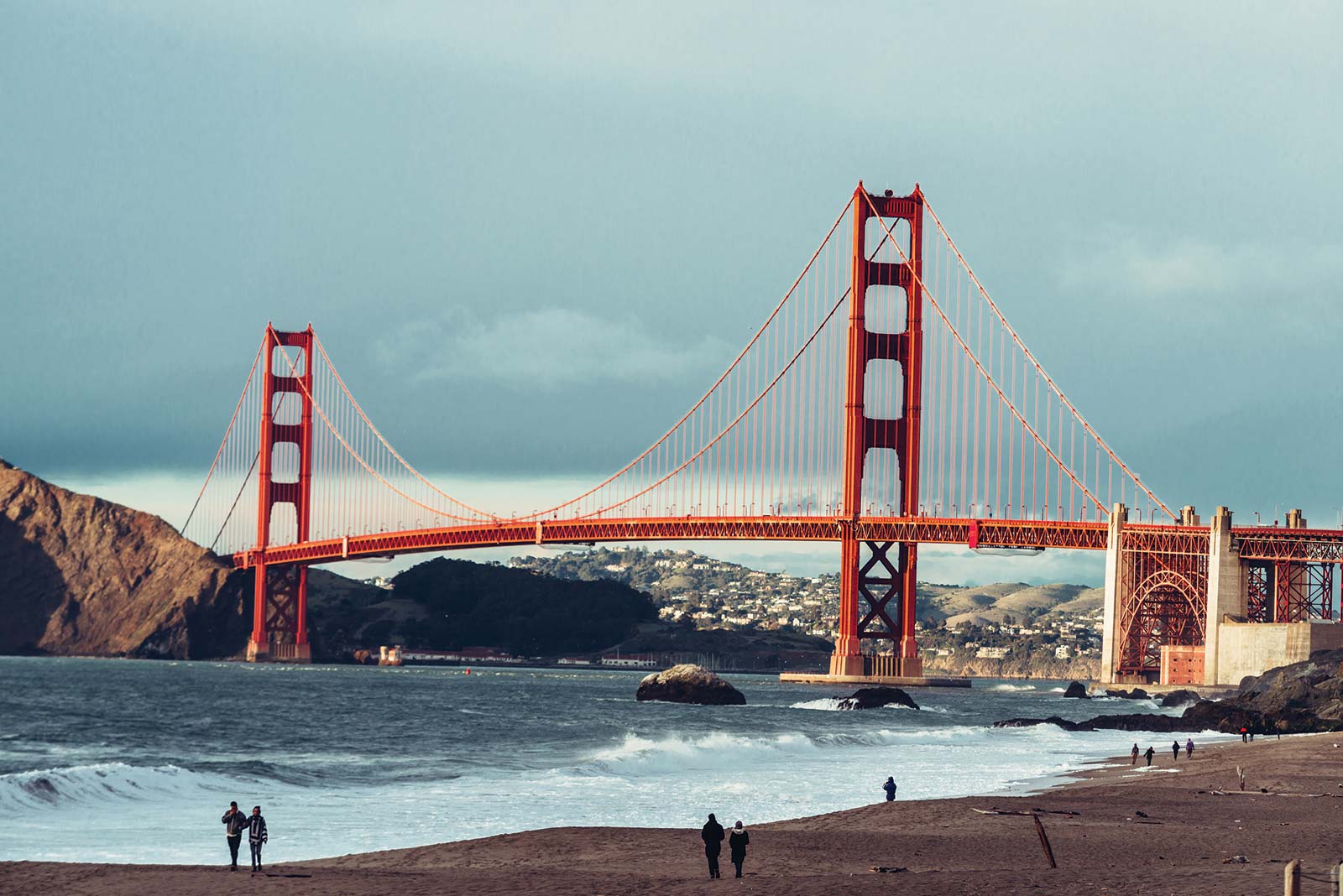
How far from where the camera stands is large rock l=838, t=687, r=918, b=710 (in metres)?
90.1

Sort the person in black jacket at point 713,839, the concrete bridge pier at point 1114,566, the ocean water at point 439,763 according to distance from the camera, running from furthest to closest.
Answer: the concrete bridge pier at point 1114,566 < the ocean water at point 439,763 < the person in black jacket at point 713,839

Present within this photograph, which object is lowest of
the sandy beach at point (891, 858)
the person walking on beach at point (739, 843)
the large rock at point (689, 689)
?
the large rock at point (689, 689)

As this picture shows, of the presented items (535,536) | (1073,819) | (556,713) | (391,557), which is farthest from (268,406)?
(1073,819)

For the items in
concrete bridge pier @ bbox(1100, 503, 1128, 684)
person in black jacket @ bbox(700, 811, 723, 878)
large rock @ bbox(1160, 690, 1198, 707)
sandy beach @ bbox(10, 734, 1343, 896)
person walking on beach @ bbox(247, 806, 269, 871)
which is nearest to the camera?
sandy beach @ bbox(10, 734, 1343, 896)

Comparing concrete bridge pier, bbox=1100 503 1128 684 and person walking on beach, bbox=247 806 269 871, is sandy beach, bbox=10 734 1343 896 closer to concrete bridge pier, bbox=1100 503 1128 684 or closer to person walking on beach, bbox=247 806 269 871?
person walking on beach, bbox=247 806 269 871


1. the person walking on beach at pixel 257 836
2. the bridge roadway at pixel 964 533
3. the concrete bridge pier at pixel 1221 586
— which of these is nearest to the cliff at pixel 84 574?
the bridge roadway at pixel 964 533

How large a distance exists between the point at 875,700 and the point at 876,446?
22.6m

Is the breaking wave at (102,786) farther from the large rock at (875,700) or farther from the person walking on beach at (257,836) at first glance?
the large rock at (875,700)

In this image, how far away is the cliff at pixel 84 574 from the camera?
186625 mm

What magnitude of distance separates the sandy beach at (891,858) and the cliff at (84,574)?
158 meters

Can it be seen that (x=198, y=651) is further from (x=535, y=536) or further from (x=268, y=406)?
(x=535, y=536)

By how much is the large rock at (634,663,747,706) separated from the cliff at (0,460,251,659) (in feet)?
316

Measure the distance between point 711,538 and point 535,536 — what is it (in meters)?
14.2

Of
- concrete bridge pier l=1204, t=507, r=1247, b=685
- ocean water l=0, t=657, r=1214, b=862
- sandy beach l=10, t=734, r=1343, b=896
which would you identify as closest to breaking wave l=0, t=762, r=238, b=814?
ocean water l=0, t=657, r=1214, b=862
